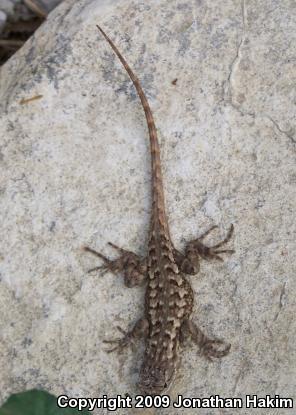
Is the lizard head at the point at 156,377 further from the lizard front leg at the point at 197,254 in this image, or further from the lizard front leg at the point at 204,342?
the lizard front leg at the point at 197,254

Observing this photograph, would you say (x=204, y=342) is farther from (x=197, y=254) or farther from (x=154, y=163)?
(x=154, y=163)

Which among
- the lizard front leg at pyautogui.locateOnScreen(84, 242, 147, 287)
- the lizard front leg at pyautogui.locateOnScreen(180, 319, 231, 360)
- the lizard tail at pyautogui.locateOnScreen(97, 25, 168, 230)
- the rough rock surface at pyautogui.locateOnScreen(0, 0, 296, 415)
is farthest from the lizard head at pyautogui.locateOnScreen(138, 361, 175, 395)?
the lizard tail at pyautogui.locateOnScreen(97, 25, 168, 230)

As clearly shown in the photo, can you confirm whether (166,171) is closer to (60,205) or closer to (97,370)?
(60,205)

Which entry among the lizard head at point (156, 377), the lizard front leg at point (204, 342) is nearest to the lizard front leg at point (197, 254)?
the lizard front leg at point (204, 342)

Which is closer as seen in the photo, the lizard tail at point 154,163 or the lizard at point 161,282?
the lizard at point 161,282

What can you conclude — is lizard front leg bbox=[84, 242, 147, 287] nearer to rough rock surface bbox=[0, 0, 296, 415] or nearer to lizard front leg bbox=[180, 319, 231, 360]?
rough rock surface bbox=[0, 0, 296, 415]

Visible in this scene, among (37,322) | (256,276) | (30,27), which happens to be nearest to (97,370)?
(37,322)

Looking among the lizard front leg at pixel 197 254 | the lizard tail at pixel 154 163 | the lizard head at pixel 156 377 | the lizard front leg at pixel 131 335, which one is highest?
the lizard tail at pixel 154 163

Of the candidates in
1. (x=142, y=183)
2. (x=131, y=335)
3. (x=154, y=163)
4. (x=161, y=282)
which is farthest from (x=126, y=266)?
(x=154, y=163)
